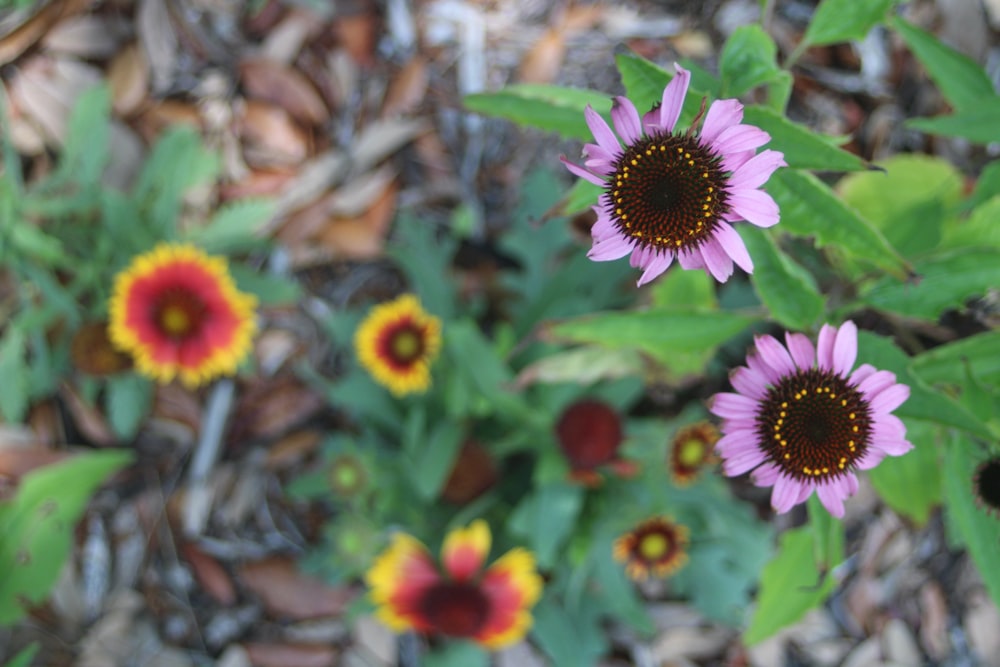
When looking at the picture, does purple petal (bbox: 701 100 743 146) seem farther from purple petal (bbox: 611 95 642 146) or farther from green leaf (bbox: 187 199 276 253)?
green leaf (bbox: 187 199 276 253)

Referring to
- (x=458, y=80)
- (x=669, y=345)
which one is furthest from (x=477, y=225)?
(x=669, y=345)

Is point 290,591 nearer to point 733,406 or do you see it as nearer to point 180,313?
point 180,313

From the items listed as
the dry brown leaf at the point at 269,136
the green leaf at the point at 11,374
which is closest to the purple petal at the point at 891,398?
the dry brown leaf at the point at 269,136

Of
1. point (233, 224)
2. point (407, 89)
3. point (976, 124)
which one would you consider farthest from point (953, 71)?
point (233, 224)

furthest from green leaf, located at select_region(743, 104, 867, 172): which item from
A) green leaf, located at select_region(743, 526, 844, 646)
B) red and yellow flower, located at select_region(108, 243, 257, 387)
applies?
red and yellow flower, located at select_region(108, 243, 257, 387)

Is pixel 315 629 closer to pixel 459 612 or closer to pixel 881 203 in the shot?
Answer: pixel 459 612

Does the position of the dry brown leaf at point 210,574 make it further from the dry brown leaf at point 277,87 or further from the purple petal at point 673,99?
the purple petal at point 673,99
